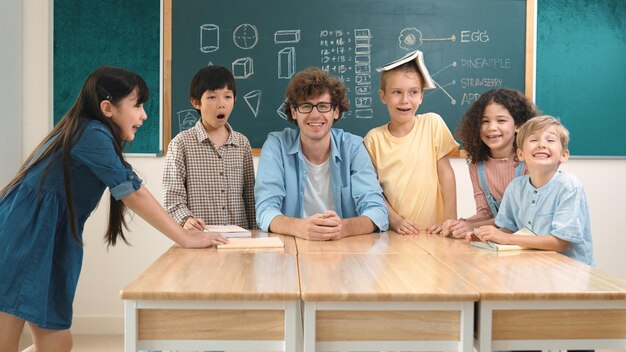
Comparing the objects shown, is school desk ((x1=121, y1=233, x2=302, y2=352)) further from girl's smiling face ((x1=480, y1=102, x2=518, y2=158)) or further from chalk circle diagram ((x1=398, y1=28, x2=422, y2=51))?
chalk circle diagram ((x1=398, y1=28, x2=422, y2=51))

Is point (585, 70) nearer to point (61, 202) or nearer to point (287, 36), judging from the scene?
point (287, 36)

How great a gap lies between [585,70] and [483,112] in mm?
1741

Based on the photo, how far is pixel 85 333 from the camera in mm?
4367

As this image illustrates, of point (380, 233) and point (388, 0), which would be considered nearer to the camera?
point (380, 233)

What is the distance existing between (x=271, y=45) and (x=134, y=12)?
873mm

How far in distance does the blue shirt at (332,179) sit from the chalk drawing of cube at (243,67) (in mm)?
1368

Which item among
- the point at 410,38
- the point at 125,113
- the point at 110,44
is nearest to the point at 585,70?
the point at 410,38

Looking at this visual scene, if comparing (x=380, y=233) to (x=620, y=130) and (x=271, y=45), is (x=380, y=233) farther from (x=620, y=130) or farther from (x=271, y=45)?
(x=620, y=130)

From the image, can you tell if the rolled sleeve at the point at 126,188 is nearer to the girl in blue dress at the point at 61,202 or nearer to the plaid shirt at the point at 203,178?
the girl in blue dress at the point at 61,202

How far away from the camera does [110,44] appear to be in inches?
166

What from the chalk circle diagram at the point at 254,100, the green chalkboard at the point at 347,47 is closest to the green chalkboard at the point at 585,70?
the green chalkboard at the point at 347,47

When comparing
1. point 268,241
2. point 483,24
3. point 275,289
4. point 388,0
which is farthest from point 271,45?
point 275,289

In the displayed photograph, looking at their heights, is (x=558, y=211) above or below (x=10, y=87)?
below

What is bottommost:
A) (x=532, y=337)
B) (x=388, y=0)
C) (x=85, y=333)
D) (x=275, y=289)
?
(x=85, y=333)
